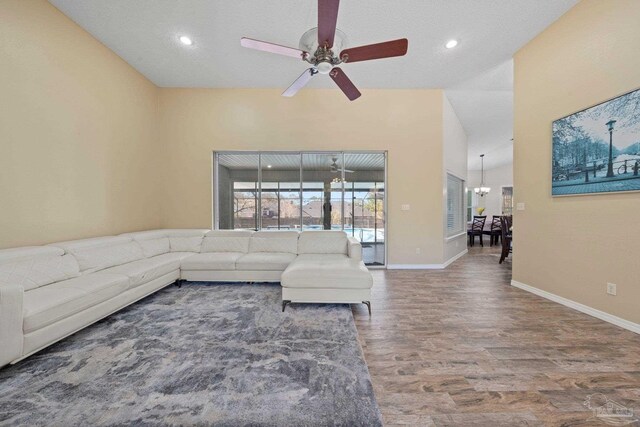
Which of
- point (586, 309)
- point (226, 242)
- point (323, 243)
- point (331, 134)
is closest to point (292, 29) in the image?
point (331, 134)

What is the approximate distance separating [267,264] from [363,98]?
3788mm

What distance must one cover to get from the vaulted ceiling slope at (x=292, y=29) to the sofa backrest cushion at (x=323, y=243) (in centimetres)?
291

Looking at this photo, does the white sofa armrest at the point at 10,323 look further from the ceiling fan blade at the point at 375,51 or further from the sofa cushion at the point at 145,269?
the ceiling fan blade at the point at 375,51

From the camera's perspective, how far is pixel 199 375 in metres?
1.69

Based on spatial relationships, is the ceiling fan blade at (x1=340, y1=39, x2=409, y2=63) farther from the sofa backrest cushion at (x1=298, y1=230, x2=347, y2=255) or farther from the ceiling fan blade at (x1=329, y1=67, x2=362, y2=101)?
the sofa backrest cushion at (x1=298, y1=230, x2=347, y2=255)

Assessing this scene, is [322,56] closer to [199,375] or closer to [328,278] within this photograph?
[328,278]

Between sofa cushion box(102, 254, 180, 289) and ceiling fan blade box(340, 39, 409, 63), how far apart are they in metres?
3.45

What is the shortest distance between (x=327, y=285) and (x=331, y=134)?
128 inches

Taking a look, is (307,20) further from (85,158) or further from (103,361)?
(103,361)

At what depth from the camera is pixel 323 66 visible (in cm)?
248

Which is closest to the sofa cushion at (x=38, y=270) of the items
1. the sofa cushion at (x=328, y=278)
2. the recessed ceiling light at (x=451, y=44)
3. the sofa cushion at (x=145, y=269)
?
the sofa cushion at (x=145, y=269)

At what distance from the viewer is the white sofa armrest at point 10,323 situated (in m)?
1.64

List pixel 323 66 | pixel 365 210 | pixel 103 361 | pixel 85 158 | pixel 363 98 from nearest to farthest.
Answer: pixel 103 361
pixel 323 66
pixel 85 158
pixel 363 98
pixel 365 210

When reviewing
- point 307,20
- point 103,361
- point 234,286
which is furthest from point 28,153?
point 307,20
